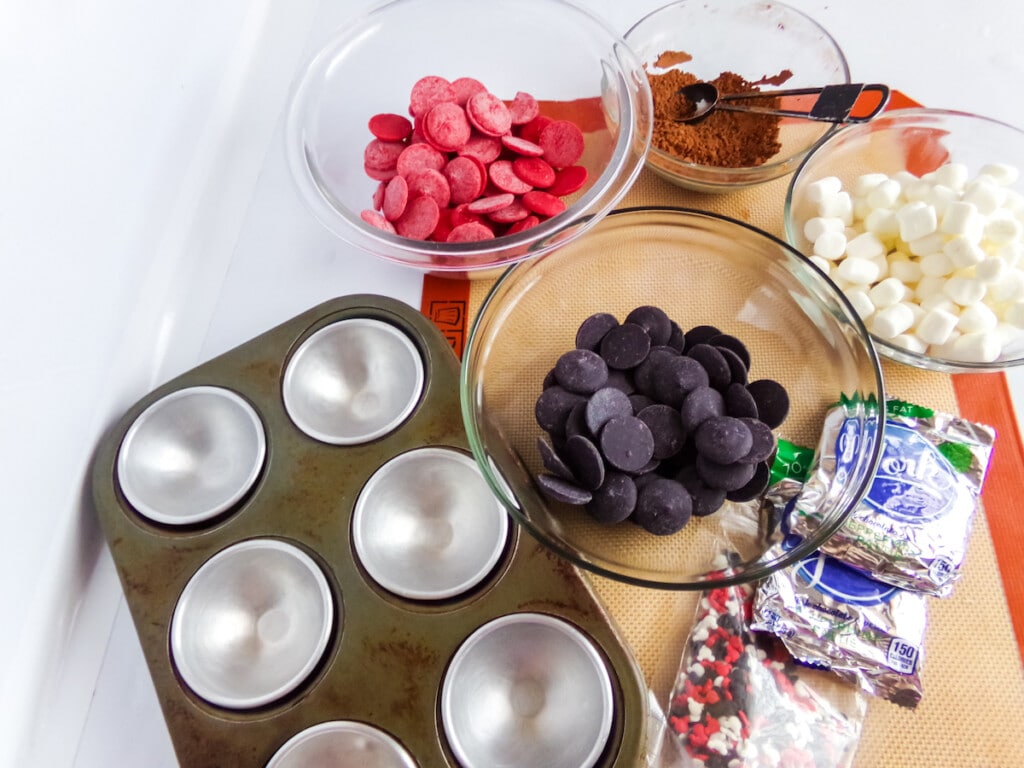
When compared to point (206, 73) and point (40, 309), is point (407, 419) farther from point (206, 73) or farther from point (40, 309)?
point (206, 73)

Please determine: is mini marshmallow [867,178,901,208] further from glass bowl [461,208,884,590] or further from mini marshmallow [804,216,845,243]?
glass bowl [461,208,884,590]

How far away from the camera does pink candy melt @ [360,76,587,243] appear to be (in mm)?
867

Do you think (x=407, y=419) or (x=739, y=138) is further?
(x=739, y=138)

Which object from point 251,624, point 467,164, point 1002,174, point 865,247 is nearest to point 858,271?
point 865,247

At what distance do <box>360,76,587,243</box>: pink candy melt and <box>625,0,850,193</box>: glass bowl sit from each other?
0.51 feet

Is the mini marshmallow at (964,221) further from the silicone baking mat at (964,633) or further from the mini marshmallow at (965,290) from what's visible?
the silicone baking mat at (964,633)

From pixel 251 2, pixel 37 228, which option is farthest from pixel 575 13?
pixel 37 228

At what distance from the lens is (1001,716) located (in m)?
0.71

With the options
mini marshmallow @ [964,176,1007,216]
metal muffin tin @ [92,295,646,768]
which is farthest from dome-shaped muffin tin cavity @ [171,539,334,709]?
mini marshmallow @ [964,176,1007,216]

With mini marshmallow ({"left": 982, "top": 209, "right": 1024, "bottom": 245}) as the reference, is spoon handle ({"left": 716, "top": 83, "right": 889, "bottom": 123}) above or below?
above

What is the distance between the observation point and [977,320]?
30.6 inches

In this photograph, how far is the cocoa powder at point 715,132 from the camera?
92 cm

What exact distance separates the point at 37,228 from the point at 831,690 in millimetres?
1006

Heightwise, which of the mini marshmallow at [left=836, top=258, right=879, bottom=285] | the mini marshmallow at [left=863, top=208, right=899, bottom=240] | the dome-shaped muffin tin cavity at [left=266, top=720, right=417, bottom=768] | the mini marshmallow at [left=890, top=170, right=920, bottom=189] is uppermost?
the mini marshmallow at [left=890, top=170, right=920, bottom=189]
